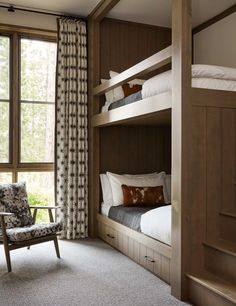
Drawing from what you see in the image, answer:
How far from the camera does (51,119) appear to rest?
15.3 feet

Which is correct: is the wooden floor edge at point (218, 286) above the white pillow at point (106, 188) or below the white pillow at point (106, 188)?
below

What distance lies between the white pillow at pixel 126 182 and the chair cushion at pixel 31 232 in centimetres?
90

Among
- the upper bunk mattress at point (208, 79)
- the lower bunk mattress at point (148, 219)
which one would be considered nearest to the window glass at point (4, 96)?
the lower bunk mattress at point (148, 219)

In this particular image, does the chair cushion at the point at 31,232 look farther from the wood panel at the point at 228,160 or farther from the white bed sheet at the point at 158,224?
the wood panel at the point at 228,160

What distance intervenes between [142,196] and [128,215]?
41cm

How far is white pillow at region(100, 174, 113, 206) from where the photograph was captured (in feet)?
14.5

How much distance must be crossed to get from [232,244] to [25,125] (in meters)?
2.97

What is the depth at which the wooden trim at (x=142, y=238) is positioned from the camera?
298 cm

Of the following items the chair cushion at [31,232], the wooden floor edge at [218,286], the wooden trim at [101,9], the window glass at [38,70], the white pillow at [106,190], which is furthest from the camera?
the window glass at [38,70]

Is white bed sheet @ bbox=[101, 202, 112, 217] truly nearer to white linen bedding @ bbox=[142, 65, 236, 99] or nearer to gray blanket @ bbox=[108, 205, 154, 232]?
gray blanket @ bbox=[108, 205, 154, 232]

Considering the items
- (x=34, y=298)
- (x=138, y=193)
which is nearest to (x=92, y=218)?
(x=138, y=193)

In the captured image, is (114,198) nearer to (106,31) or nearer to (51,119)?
(51,119)

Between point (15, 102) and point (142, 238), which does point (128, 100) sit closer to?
point (142, 238)

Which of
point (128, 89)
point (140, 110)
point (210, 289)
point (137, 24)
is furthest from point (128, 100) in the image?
point (210, 289)
